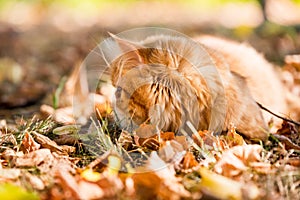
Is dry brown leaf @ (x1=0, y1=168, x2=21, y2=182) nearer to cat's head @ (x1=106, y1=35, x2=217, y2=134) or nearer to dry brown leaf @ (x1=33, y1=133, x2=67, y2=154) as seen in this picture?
dry brown leaf @ (x1=33, y1=133, x2=67, y2=154)

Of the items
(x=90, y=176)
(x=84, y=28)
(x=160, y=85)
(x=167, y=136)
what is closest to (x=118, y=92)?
(x=160, y=85)

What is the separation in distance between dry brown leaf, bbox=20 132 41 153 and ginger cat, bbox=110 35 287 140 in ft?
1.67

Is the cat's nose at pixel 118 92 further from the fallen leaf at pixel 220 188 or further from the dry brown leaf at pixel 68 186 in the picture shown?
the fallen leaf at pixel 220 188

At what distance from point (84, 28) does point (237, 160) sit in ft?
22.0

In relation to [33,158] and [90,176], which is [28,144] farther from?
[90,176]

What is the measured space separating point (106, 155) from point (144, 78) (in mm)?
542

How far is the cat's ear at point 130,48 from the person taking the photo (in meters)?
2.82

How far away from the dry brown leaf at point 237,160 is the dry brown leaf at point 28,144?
1027mm

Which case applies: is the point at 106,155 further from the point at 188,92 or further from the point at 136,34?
the point at 136,34

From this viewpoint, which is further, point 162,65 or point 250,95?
point 250,95

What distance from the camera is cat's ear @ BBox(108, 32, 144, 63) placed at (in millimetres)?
2822

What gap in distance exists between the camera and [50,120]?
10.7 ft

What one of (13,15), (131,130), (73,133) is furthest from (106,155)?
(13,15)

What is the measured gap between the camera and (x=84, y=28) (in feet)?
28.8
